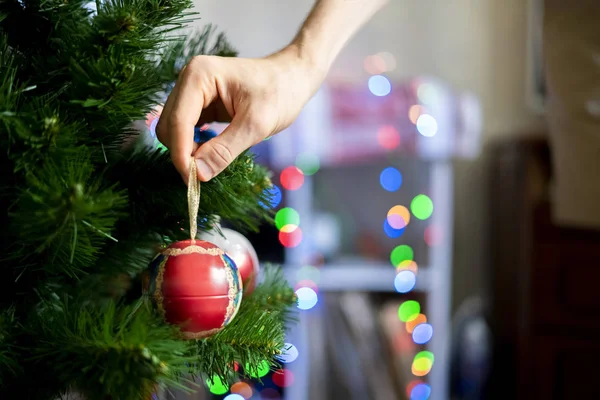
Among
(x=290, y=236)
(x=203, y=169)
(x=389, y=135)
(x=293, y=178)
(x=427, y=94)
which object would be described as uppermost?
(x=203, y=169)

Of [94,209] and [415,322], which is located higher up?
[94,209]

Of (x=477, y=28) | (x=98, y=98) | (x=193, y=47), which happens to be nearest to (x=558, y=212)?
(x=193, y=47)

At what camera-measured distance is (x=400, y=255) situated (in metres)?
2.07

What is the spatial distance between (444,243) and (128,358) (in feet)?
5.41

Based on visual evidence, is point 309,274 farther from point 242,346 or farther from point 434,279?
point 242,346

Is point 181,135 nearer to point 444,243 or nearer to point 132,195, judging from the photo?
point 132,195

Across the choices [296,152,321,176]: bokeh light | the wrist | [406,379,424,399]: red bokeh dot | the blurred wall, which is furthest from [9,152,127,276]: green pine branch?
the blurred wall

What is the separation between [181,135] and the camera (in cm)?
45

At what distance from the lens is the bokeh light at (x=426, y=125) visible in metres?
1.75

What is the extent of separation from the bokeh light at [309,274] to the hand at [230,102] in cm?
126

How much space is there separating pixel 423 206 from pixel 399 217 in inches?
9.8

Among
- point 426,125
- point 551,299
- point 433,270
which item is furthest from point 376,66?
point 551,299

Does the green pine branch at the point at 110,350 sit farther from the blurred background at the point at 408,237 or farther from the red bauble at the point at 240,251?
the blurred background at the point at 408,237

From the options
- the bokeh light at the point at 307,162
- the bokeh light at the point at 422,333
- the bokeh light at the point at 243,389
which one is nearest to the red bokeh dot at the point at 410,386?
the bokeh light at the point at 422,333
